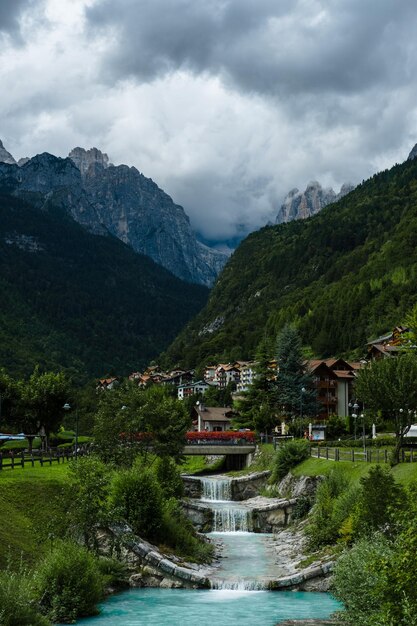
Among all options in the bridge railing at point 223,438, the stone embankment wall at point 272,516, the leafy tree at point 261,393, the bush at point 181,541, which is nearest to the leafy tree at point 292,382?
the leafy tree at point 261,393

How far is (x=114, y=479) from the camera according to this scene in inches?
1801

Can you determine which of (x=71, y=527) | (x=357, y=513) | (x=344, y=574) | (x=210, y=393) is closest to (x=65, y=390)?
(x=71, y=527)

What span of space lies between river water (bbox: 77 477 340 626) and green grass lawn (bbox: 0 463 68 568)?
17.6 feet

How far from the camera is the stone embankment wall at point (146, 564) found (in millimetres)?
39719

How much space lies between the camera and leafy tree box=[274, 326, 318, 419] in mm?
113875

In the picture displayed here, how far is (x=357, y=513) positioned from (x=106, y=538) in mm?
15196

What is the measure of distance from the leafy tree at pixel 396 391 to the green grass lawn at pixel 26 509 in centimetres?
2394

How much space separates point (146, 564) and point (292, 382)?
76.1 m

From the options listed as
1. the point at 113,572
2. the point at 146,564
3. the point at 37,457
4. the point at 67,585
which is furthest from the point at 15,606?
the point at 37,457

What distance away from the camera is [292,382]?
115m

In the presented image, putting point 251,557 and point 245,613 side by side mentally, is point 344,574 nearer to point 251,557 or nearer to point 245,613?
point 245,613

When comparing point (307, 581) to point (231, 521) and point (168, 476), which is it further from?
point (168, 476)

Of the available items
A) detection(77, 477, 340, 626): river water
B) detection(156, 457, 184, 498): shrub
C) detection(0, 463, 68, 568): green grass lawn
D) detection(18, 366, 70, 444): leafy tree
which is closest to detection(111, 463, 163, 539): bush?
detection(0, 463, 68, 568): green grass lawn

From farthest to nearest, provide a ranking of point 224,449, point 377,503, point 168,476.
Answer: point 224,449, point 168,476, point 377,503
